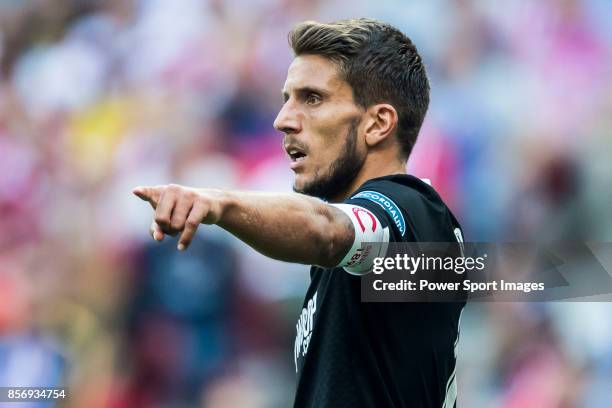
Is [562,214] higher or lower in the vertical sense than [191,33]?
lower

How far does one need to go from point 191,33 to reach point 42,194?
1.29m

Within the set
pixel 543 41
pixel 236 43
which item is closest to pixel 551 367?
pixel 543 41

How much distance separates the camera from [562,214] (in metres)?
4.66

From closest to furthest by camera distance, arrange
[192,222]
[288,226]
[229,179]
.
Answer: [192,222] → [288,226] → [229,179]

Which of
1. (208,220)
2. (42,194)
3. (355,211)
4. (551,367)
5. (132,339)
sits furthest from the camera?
(42,194)

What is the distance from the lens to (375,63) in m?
2.79

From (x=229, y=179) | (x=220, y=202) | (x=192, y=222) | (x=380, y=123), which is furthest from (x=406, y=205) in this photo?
(x=229, y=179)

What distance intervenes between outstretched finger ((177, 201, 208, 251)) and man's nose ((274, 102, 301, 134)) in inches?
43.0

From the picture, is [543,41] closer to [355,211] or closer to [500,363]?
[500,363]

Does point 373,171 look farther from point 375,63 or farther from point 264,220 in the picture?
point 264,220

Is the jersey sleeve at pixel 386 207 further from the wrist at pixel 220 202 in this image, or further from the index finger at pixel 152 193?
the index finger at pixel 152 193

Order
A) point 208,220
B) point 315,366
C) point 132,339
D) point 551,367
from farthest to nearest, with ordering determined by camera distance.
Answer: point 132,339, point 551,367, point 315,366, point 208,220

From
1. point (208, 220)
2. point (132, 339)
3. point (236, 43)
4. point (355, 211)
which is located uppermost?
point (236, 43)

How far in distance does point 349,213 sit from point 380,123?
2.32 feet
